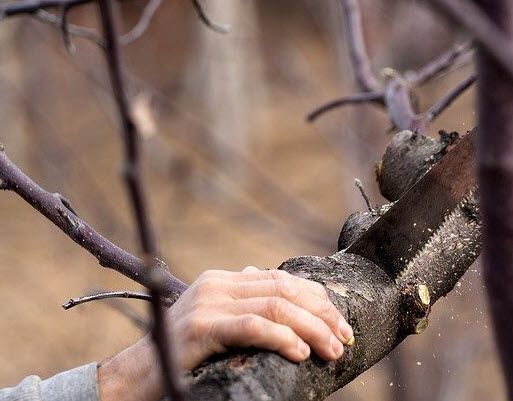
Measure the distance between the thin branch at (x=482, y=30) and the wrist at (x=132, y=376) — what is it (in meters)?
0.52

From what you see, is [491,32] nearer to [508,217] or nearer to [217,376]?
[508,217]

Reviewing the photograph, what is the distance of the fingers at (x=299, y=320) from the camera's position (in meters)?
0.73

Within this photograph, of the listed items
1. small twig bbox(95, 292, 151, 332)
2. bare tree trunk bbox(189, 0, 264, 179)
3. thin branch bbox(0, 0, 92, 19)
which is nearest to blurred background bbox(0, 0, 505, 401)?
bare tree trunk bbox(189, 0, 264, 179)

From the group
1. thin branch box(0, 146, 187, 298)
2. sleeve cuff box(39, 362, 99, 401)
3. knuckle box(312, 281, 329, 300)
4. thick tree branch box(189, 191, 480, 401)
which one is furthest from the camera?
thin branch box(0, 146, 187, 298)

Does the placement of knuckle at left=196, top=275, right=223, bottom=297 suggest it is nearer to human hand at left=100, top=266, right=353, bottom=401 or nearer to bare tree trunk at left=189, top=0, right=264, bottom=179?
human hand at left=100, top=266, right=353, bottom=401

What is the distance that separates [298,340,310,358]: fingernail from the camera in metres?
0.72

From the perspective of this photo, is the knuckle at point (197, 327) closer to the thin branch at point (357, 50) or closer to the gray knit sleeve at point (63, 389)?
the gray knit sleeve at point (63, 389)

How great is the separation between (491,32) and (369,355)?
0.51 meters

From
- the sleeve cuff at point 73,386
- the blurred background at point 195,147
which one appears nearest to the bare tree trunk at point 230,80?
the blurred background at point 195,147

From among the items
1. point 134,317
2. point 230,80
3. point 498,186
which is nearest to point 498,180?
point 498,186

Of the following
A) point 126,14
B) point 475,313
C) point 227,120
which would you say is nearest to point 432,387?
point 475,313

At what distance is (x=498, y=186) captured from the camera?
0.40 meters

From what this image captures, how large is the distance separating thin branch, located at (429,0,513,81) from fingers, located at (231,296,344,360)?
0.41 metres

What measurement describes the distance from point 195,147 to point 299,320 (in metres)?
5.68
